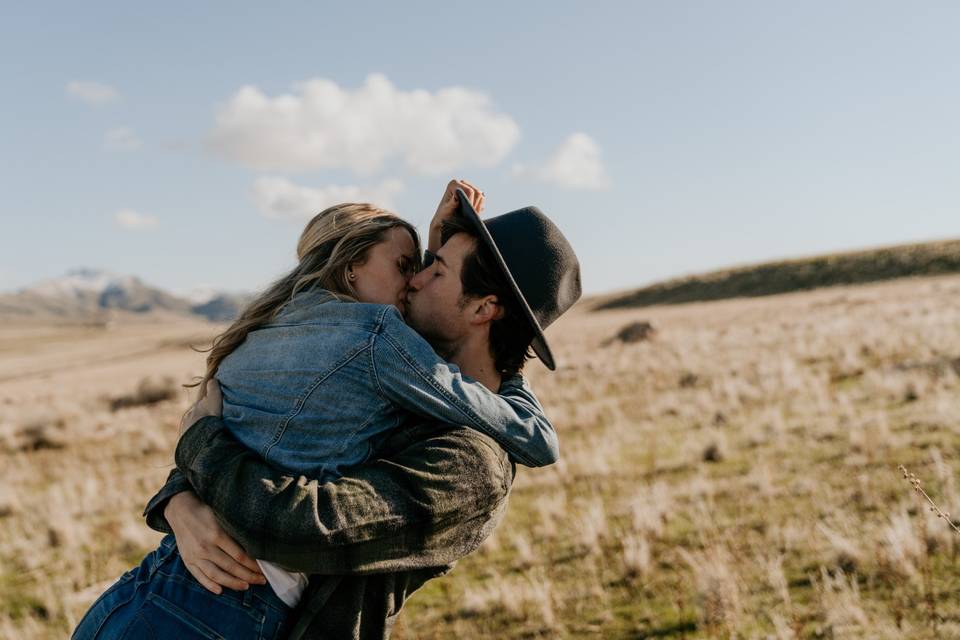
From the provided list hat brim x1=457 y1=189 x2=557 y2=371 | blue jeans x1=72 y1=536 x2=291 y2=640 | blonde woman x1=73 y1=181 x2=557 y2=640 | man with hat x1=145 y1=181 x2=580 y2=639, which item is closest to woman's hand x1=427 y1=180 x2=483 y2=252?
hat brim x1=457 y1=189 x2=557 y2=371

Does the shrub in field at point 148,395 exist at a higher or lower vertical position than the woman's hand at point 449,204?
lower

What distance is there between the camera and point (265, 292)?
277 cm

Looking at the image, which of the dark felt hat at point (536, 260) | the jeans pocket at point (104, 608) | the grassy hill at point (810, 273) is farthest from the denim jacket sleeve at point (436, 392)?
the grassy hill at point (810, 273)

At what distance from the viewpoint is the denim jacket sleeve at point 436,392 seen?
208 cm

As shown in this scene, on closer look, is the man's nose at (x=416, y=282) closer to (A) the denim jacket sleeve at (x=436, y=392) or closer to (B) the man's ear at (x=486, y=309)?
(B) the man's ear at (x=486, y=309)

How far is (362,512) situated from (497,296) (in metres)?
1.09

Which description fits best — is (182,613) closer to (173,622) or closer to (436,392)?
(173,622)

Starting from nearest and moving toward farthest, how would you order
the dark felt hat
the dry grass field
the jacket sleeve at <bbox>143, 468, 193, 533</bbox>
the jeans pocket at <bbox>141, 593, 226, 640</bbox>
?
the jeans pocket at <bbox>141, 593, 226, 640</bbox> → the jacket sleeve at <bbox>143, 468, 193, 533</bbox> → the dark felt hat → the dry grass field

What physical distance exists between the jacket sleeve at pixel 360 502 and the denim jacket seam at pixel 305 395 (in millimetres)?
79

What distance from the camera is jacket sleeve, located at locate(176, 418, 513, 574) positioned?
1847mm

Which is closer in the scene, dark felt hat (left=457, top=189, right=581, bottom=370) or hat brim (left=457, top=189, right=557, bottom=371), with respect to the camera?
hat brim (left=457, top=189, right=557, bottom=371)

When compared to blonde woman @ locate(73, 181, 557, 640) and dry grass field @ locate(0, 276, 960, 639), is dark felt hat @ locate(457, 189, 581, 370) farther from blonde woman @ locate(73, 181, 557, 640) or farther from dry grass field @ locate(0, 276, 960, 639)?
dry grass field @ locate(0, 276, 960, 639)

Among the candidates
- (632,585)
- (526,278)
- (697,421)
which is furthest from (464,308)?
(697,421)

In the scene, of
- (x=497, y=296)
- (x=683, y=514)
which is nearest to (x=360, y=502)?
(x=497, y=296)
